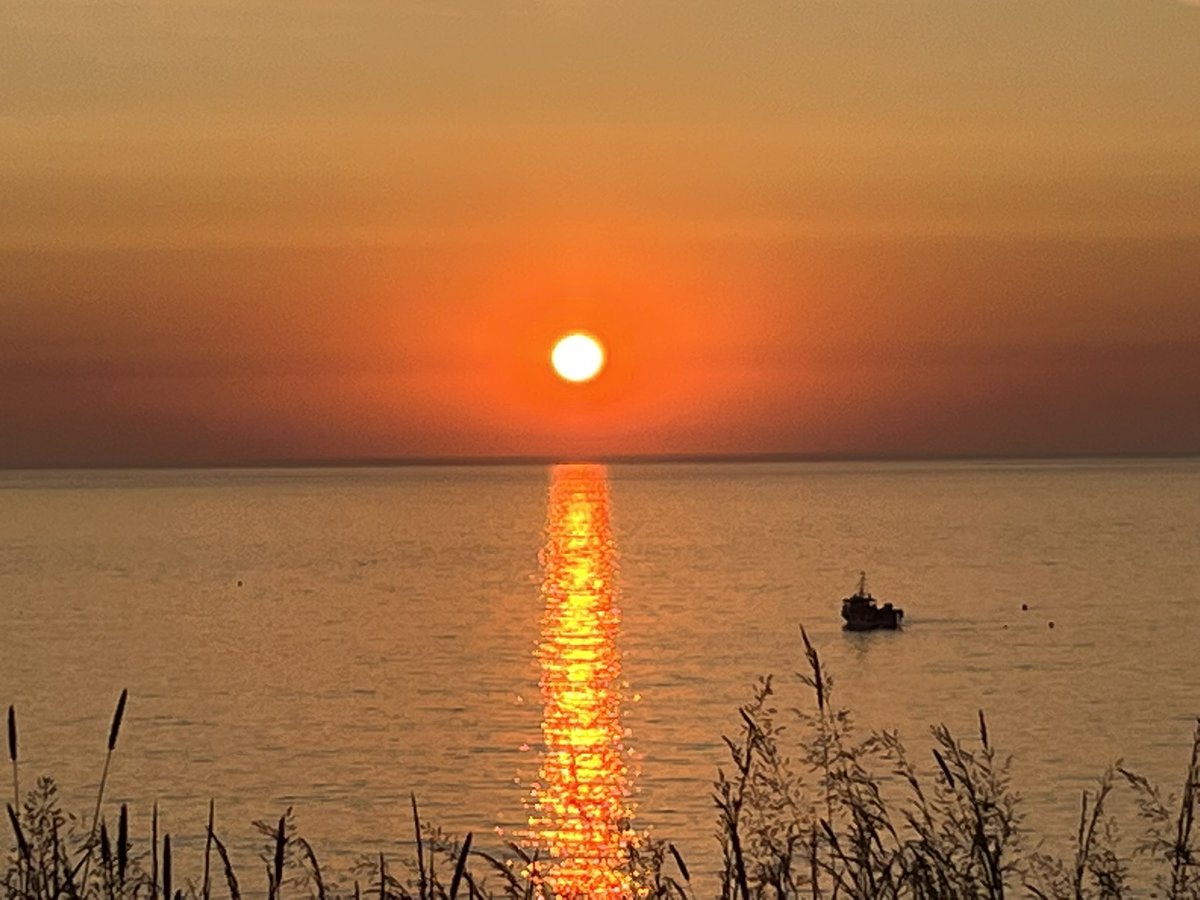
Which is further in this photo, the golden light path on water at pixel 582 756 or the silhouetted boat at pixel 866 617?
the silhouetted boat at pixel 866 617

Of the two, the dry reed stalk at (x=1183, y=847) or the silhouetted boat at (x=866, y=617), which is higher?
the silhouetted boat at (x=866, y=617)

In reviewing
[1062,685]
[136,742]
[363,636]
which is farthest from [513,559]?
[136,742]

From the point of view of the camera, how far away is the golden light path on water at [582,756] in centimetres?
2108

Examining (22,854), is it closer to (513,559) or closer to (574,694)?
(574,694)

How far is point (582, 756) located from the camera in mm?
54656

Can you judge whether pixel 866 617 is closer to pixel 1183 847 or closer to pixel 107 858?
pixel 1183 847

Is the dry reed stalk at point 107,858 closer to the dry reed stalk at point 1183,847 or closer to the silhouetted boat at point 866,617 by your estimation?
the dry reed stalk at point 1183,847

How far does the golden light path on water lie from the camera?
21078 millimetres

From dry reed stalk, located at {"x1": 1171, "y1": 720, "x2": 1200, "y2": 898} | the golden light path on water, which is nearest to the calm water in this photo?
the golden light path on water

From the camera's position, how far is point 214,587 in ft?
479

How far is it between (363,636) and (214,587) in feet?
156

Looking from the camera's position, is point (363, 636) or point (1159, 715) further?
point (363, 636)

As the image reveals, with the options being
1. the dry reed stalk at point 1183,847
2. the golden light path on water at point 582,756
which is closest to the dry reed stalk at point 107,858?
the golden light path on water at point 582,756

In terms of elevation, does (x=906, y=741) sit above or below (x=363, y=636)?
below
